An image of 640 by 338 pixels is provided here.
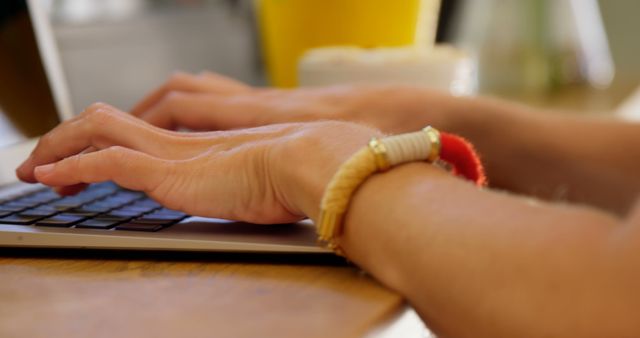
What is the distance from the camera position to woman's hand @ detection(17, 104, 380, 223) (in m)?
0.48

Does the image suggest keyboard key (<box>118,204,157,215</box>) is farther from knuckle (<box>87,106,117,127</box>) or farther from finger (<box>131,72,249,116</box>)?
finger (<box>131,72,249,116</box>)

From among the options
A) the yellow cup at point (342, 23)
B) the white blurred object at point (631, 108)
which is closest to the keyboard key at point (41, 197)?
the yellow cup at point (342, 23)

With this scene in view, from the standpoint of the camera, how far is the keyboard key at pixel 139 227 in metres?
0.49

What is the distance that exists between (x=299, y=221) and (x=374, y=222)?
4.1 inches

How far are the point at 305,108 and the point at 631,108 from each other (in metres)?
0.76

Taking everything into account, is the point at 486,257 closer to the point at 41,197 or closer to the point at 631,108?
the point at 41,197

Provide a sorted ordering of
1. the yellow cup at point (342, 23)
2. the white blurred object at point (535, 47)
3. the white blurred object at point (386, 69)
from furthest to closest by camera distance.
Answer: the white blurred object at point (535, 47) → the yellow cup at point (342, 23) → the white blurred object at point (386, 69)

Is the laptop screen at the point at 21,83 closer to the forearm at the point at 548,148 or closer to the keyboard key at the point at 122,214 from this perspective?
the keyboard key at the point at 122,214

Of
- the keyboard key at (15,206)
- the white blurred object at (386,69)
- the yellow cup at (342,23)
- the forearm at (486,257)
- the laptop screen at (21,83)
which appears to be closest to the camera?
the forearm at (486,257)

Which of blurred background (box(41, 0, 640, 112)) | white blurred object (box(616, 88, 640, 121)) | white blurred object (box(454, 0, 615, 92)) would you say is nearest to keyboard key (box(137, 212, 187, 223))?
blurred background (box(41, 0, 640, 112))

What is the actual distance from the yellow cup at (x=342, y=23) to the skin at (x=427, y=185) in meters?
0.35

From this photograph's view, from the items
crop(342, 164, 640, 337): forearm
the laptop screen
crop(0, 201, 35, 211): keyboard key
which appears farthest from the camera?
the laptop screen

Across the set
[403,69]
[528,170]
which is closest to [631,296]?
[528,170]

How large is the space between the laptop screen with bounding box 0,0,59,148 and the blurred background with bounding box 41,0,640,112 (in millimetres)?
126
